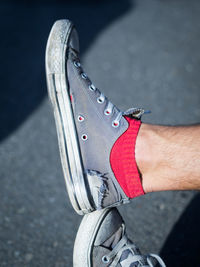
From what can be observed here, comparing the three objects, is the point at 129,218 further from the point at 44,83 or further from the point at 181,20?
the point at 181,20

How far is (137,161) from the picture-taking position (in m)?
1.12

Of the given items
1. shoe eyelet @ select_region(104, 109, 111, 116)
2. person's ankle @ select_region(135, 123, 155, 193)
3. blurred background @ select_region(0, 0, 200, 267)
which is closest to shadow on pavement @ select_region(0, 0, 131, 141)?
blurred background @ select_region(0, 0, 200, 267)

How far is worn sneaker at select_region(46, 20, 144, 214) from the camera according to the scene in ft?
3.69

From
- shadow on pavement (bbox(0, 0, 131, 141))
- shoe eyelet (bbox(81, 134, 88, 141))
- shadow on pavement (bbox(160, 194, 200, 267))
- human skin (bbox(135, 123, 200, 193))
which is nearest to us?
human skin (bbox(135, 123, 200, 193))

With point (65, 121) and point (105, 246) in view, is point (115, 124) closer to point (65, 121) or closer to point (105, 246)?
point (65, 121)

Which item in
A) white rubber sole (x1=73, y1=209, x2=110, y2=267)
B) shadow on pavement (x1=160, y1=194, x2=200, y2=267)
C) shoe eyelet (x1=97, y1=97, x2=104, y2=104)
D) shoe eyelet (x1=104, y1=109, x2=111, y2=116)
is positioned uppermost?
shoe eyelet (x1=97, y1=97, x2=104, y2=104)

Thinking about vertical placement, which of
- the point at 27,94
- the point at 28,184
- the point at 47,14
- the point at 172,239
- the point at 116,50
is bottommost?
the point at 172,239

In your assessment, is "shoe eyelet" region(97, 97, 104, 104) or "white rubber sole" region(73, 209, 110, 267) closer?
"white rubber sole" region(73, 209, 110, 267)

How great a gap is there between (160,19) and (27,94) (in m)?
1.97

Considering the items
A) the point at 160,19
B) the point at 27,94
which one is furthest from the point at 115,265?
the point at 160,19

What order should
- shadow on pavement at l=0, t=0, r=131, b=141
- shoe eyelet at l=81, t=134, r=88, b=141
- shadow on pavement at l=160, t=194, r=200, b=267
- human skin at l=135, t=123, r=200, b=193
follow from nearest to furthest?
human skin at l=135, t=123, r=200, b=193
shoe eyelet at l=81, t=134, r=88, b=141
shadow on pavement at l=160, t=194, r=200, b=267
shadow on pavement at l=0, t=0, r=131, b=141

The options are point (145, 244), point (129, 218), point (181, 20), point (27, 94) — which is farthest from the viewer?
point (181, 20)

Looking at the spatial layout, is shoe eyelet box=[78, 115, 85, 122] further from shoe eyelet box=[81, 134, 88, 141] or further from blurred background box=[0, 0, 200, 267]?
blurred background box=[0, 0, 200, 267]

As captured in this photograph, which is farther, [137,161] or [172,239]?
[172,239]
